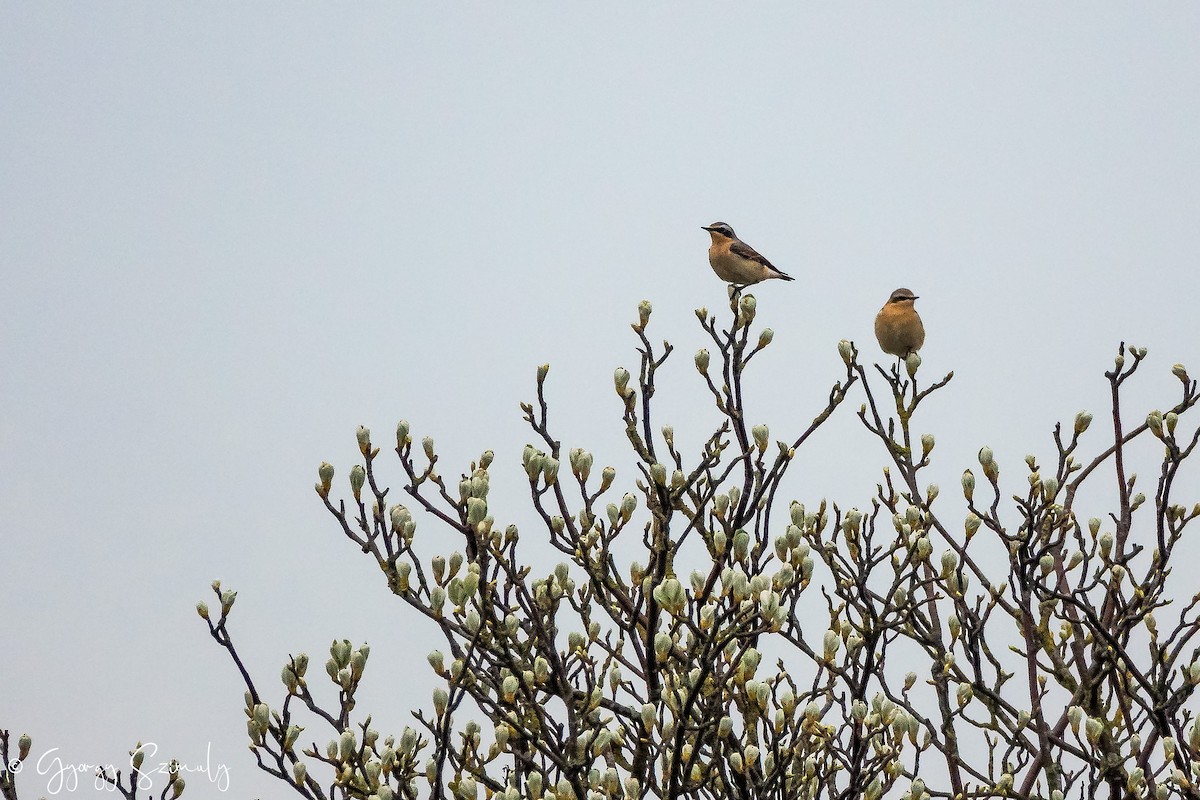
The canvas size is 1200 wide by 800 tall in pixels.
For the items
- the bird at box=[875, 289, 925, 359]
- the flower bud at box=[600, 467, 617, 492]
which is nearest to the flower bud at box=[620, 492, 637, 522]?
the flower bud at box=[600, 467, 617, 492]

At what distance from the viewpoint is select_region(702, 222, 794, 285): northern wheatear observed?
32.9 feet

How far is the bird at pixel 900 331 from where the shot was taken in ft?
25.9

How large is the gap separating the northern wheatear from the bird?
2178mm

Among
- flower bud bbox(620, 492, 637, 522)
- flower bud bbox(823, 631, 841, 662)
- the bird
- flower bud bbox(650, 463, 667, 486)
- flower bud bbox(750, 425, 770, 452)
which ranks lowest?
flower bud bbox(823, 631, 841, 662)

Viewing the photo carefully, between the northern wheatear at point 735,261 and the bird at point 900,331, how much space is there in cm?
218

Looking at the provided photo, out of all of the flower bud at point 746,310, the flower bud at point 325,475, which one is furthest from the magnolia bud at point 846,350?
the flower bud at point 325,475

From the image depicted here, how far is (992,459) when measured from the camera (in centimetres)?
655

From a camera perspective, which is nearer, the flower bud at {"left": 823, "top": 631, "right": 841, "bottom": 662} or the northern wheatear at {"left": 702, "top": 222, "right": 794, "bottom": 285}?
the flower bud at {"left": 823, "top": 631, "right": 841, "bottom": 662}

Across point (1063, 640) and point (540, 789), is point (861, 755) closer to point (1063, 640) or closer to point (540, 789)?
point (540, 789)

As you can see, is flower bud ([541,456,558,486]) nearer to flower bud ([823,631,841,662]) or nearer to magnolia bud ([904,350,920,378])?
flower bud ([823,631,841,662])

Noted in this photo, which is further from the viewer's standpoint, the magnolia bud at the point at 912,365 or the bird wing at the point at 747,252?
the bird wing at the point at 747,252

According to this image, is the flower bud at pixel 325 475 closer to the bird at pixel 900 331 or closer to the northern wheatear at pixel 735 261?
the bird at pixel 900 331

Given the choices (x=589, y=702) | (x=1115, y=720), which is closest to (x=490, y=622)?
(x=589, y=702)

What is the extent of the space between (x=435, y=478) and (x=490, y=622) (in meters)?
0.87
